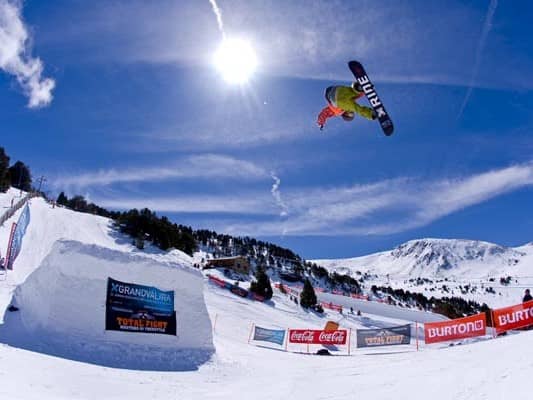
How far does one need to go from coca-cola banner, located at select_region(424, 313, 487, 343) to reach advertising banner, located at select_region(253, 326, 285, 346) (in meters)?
7.65

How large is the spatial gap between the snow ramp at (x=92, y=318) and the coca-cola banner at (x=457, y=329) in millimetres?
9978

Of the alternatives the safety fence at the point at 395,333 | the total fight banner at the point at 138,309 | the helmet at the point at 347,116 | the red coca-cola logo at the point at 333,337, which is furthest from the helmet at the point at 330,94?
the red coca-cola logo at the point at 333,337

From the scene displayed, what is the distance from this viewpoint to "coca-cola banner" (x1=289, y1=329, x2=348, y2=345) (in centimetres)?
2197

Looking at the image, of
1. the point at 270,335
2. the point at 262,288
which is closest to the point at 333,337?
the point at 270,335

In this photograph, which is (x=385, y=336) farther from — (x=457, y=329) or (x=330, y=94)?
(x=330, y=94)

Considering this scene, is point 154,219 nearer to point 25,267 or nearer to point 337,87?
point 25,267

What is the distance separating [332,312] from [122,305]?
36.4 meters

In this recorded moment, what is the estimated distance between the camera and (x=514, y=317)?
17219mm

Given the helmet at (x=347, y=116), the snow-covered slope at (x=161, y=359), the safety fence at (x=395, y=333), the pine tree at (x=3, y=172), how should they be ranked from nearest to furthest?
the snow-covered slope at (x=161, y=359), the helmet at (x=347, y=116), the safety fence at (x=395, y=333), the pine tree at (x=3, y=172)

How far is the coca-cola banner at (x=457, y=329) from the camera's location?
17750 millimetres

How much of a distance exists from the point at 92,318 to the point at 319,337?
12329 mm

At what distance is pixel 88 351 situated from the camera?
1306cm

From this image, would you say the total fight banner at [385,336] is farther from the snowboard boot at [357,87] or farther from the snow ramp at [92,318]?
the snowboard boot at [357,87]

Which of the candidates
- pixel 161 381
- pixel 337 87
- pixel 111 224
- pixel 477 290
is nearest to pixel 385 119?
pixel 337 87
